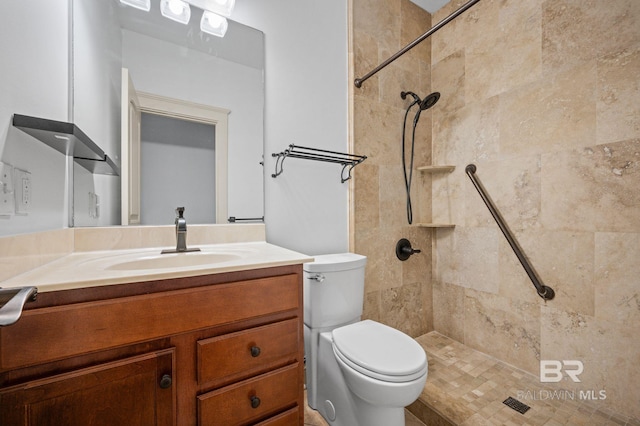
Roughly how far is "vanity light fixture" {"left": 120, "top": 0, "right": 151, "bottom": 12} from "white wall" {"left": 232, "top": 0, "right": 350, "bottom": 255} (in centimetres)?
42

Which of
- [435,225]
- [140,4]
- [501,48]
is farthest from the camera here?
[435,225]

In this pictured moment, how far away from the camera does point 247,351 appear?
0.89 metres

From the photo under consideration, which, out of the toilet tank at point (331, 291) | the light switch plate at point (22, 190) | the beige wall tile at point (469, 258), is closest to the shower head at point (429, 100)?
the beige wall tile at point (469, 258)

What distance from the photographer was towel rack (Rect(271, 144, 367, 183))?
1.51 metres

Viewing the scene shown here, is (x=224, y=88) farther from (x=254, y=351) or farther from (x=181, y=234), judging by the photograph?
(x=254, y=351)

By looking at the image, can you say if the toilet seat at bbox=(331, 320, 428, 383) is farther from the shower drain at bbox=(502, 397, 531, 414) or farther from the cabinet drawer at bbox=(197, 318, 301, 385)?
the shower drain at bbox=(502, 397, 531, 414)

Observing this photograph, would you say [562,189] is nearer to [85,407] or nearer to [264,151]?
→ [264,151]

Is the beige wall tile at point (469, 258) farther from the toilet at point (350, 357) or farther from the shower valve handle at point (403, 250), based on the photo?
the toilet at point (350, 357)

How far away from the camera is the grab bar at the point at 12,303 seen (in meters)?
0.37

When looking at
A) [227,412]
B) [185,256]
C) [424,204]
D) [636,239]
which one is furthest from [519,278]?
[185,256]

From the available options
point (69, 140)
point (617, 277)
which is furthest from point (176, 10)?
point (617, 277)

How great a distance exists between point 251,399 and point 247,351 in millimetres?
170

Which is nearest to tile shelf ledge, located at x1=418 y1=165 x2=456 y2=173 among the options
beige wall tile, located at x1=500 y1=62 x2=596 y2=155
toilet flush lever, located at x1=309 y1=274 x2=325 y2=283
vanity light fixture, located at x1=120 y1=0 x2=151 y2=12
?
beige wall tile, located at x1=500 y1=62 x2=596 y2=155

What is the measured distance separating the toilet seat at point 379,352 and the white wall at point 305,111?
0.56 meters
